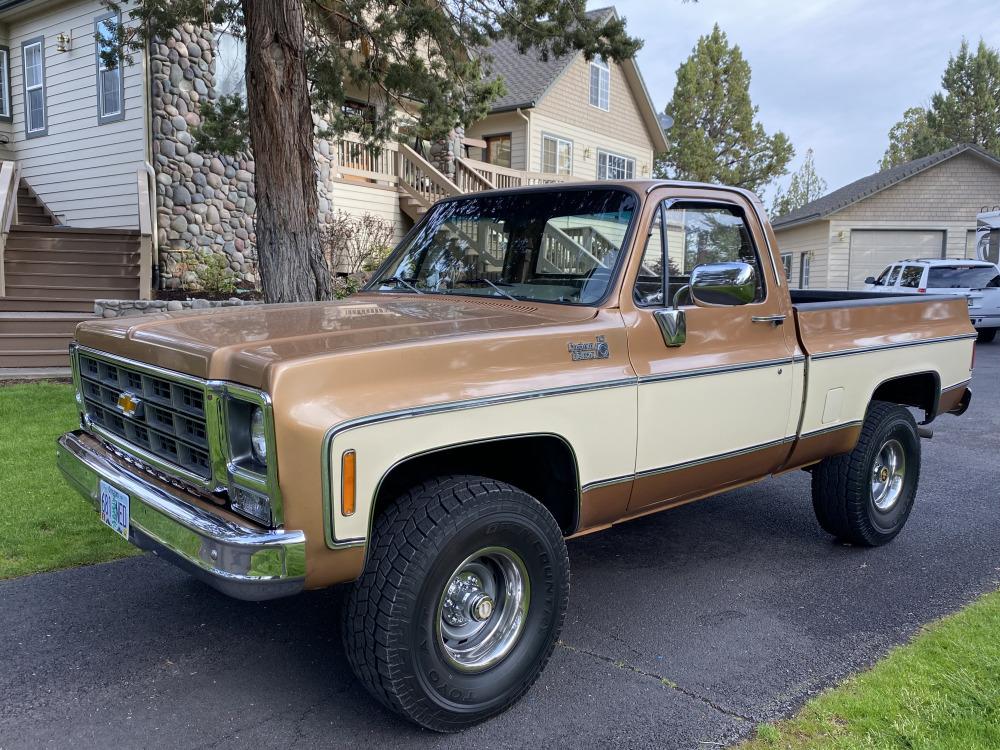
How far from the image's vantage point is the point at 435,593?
2730 millimetres

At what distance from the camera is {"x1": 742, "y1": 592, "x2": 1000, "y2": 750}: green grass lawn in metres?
2.80

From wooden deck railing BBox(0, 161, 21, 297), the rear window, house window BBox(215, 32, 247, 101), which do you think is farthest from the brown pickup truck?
the rear window

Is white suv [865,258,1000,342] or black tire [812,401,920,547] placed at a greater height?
white suv [865,258,1000,342]

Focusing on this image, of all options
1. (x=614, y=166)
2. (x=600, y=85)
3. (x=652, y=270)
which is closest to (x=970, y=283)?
(x=614, y=166)

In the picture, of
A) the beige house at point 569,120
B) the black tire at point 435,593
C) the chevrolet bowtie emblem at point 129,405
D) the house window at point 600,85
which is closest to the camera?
the black tire at point 435,593

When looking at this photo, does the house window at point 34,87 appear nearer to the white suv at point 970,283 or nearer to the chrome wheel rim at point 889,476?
the chrome wheel rim at point 889,476

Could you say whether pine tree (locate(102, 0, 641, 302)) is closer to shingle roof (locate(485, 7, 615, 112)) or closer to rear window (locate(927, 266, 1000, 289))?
rear window (locate(927, 266, 1000, 289))

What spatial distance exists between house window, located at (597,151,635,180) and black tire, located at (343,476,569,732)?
2360 cm

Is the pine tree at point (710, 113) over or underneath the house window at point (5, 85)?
over

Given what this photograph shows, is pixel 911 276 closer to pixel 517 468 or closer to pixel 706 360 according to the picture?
pixel 706 360

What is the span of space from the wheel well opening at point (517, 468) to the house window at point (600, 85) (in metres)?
23.6

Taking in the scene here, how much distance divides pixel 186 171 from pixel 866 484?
11.8 m

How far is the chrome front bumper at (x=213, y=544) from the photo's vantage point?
2436mm

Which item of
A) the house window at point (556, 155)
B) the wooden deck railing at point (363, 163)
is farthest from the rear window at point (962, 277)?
the wooden deck railing at point (363, 163)
